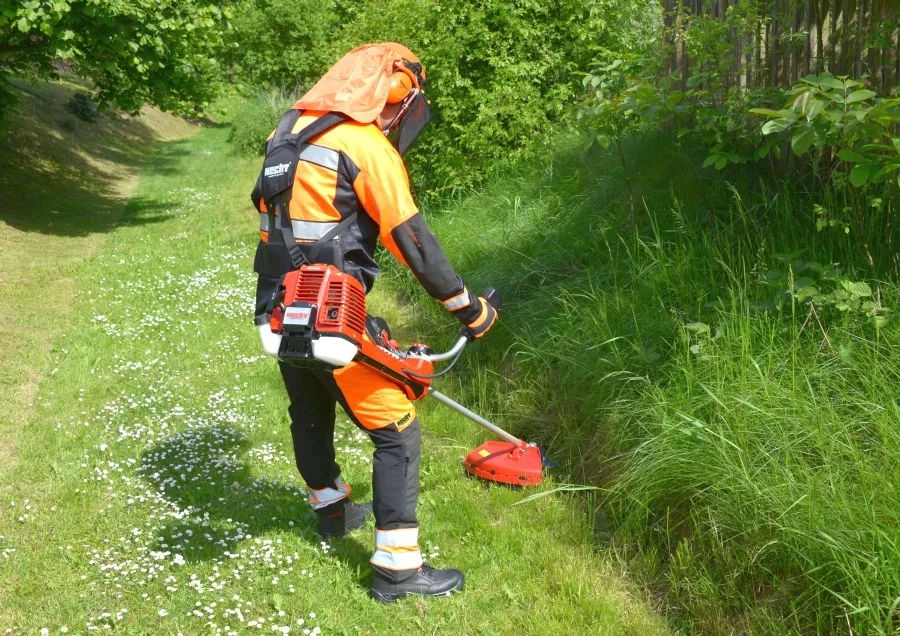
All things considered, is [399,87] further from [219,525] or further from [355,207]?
[219,525]

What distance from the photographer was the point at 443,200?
914cm

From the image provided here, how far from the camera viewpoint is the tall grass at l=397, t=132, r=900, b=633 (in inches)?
134

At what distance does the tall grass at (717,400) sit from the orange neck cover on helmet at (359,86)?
6.22 feet

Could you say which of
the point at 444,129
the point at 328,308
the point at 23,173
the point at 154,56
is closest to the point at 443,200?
the point at 444,129

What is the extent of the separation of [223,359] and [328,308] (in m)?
4.34

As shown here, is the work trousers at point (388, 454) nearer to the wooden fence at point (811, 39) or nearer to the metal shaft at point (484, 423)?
the metal shaft at point (484, 423)

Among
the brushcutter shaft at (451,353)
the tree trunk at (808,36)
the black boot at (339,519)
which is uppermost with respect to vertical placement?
the tree trunk at (808,36)

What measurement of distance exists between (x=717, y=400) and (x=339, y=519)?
207cm

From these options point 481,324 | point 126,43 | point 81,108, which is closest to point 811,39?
point 481,324

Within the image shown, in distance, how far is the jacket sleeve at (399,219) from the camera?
369 cm

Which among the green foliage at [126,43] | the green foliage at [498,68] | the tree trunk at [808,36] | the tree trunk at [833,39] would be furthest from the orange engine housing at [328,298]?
the green foliage at [126,43]

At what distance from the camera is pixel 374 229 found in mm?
3939

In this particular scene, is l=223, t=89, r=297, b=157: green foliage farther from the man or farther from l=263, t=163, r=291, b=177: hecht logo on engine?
l=263, t=163, r=291, b=177: hecht logo on engine

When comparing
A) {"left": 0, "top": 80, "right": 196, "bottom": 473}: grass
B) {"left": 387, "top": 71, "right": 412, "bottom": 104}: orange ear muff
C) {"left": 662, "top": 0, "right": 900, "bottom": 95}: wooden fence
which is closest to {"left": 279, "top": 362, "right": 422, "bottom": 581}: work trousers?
{"left": 387, "top": 71, "right": 412, "bottom": 104}: orange ear muff
